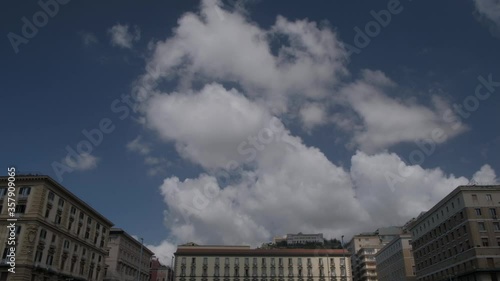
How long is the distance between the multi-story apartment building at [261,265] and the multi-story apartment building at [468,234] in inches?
1422

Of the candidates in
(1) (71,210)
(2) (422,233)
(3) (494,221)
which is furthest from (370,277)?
(1) (71,210)

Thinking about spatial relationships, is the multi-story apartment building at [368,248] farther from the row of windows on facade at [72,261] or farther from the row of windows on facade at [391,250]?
the row of windows on facade at [72,261]

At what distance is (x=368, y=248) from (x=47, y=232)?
10780cm

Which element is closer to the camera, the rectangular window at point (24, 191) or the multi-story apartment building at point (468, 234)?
the rectangular window at point (24, 191)

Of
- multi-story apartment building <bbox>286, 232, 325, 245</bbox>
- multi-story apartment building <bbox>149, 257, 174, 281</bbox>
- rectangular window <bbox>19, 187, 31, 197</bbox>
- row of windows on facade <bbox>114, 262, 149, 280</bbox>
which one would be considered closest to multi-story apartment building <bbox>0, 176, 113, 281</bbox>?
rectangular window <bbox>19, 187, 31, 197</bbox>

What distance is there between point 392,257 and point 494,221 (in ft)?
165

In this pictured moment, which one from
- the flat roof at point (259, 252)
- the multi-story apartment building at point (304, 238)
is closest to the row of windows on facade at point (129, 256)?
the flat roof at point (259, 252)

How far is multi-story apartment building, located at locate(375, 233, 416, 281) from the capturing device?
9989 cm

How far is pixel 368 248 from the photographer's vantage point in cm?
13950

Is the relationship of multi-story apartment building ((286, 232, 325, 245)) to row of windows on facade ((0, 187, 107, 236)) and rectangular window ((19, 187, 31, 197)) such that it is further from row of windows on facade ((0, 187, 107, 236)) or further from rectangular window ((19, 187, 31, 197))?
rectangular window ((19, 187, 31, 197))

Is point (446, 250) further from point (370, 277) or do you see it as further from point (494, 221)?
point (370, 277)

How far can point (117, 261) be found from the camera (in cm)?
8838

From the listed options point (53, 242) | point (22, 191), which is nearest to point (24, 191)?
point (22, 191)

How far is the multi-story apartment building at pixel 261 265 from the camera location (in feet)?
360
